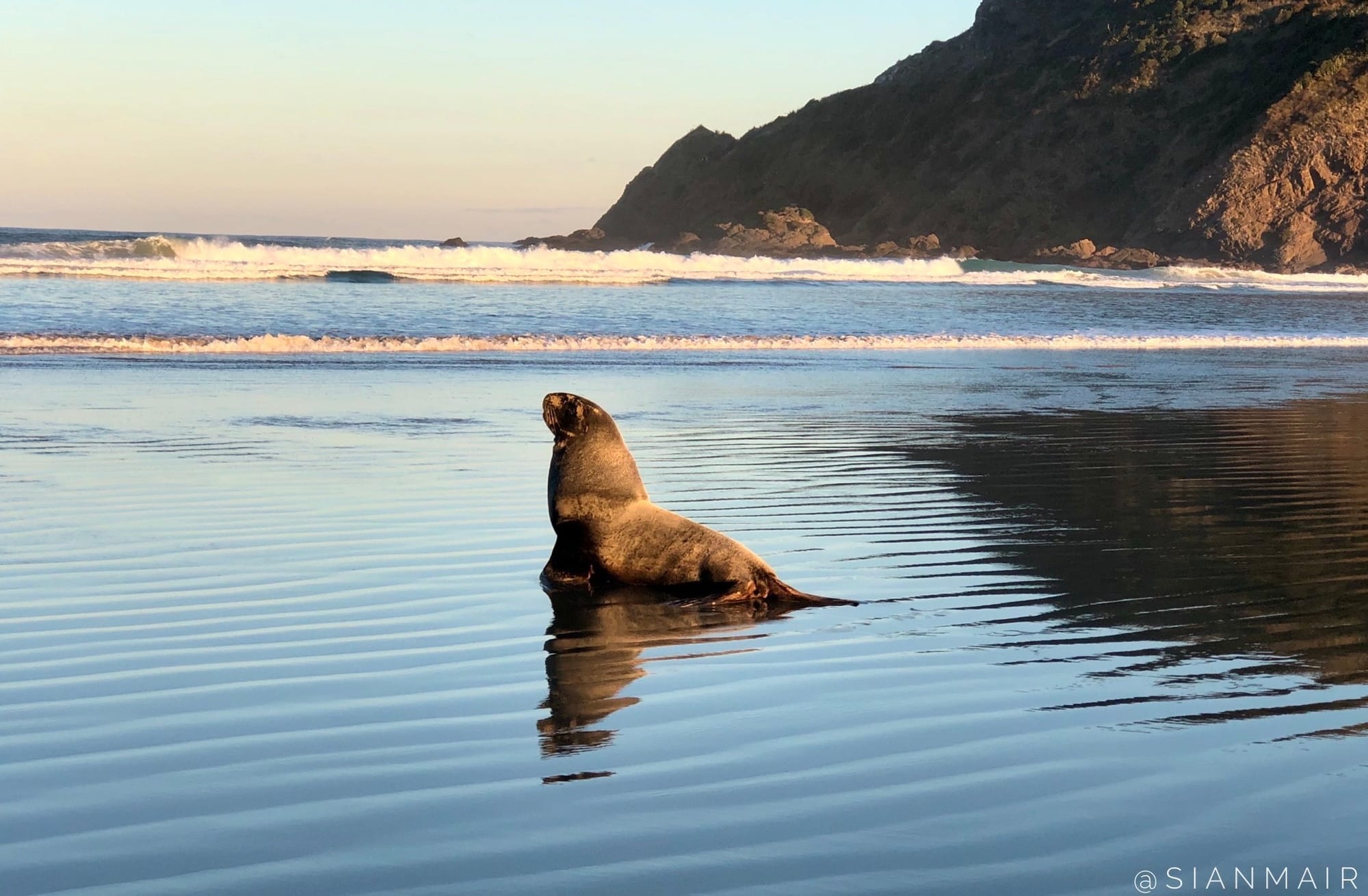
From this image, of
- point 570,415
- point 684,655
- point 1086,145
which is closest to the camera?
point 684,655

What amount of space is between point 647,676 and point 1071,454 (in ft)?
23.3

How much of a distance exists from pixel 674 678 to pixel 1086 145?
100 m

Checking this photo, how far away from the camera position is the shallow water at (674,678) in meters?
2.97

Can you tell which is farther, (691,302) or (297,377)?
(691,302)

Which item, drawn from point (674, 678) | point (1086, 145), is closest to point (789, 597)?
point (674, 678)

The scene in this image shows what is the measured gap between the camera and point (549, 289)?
35.1m

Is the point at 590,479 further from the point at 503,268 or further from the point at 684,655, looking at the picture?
the point at 503,268

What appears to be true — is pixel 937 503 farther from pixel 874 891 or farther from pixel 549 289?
pixel 549 289

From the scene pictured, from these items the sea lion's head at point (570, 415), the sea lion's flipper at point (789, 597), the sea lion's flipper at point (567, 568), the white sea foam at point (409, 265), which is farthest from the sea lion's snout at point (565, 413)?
the white sea foam at point (409, 265)

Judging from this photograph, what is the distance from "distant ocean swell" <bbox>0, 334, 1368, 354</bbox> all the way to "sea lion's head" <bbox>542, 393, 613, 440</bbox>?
13226mm

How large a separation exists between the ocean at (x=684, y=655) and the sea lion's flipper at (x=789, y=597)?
0.07 metres

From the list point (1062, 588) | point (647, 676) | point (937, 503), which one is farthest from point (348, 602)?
point (937, 503)

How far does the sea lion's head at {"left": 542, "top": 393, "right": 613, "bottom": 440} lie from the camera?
6250mm

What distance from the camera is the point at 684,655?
4781mm
